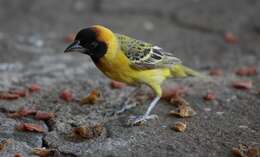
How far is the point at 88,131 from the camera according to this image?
4.79 m

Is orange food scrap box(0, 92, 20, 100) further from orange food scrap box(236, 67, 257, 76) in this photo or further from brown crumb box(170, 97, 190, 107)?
orange food scrap box(236, 67, 257, 76)

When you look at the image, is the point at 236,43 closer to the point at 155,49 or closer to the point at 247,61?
the point at 247,61

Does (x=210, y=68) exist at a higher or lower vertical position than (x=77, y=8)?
lower

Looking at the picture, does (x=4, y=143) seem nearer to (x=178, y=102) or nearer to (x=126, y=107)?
(x=126, y=107)

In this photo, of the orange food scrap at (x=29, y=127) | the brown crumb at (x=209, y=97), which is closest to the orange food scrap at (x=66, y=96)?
the orange food scrap at (x=29, y=127)

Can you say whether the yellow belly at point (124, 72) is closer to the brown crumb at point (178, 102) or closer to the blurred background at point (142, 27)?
the brown crumb at point (178, 102)

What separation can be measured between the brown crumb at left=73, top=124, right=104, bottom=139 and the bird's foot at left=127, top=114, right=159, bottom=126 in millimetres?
368

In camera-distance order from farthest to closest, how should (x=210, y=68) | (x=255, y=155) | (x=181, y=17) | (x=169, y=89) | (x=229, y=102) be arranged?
(x=181, y=17) → (x=210, y=68) → (x=169, y=89) → (x=229, y=102) → (x=255, y=155)

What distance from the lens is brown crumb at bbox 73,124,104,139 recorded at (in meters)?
4.77

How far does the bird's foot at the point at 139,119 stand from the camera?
5.11m

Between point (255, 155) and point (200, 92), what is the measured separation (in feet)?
5.92

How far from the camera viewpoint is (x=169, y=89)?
20.3 ft

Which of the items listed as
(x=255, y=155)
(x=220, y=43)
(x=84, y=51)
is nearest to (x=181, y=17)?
(x=220, y=43)

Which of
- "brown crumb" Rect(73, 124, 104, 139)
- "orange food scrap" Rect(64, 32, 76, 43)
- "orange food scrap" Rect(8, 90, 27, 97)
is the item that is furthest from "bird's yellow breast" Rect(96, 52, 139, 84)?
Answer: "orange food scrap" Rect(64, 32, 76, 43)
